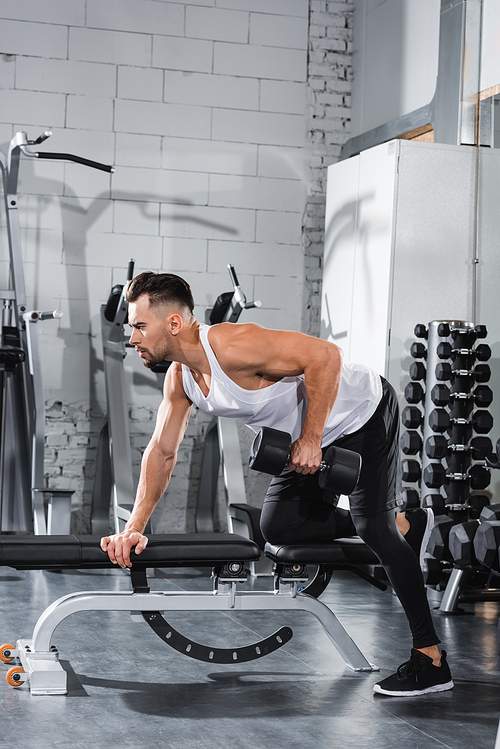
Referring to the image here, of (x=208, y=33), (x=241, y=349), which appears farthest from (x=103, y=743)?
(x=208, y=33)

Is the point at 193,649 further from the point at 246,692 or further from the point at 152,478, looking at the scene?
the point at 152,478

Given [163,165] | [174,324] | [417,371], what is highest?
[163,165]

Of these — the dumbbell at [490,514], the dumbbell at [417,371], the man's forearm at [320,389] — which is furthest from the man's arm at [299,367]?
the dumbbell at [417,371]

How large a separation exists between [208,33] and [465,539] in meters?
3.71

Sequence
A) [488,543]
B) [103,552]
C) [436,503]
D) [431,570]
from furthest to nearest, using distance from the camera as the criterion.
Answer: [436,503] → [431,570] → [488,543] → [103,552]

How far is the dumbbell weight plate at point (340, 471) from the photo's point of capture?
8.26ft

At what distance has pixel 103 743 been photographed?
86.3 inches

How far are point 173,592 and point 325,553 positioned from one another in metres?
0.49

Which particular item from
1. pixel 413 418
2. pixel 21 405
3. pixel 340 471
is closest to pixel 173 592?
pixel 340 471

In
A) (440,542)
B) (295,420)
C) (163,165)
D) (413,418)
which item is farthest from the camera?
(163,165)

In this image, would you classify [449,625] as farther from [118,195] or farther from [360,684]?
[118,195]

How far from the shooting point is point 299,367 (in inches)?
101

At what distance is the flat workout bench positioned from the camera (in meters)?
2.54

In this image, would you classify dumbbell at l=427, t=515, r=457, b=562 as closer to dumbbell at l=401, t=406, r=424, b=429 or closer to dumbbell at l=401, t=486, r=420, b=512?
dumbbell at l=401, t=486, r=420, b=512
